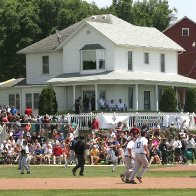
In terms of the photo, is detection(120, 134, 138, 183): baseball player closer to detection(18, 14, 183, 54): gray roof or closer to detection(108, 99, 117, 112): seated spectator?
detection(108, 99, 117, 112): seated spectator

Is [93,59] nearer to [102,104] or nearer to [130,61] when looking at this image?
[130,61]

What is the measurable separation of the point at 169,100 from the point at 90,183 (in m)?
30.8

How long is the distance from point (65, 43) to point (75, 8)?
21.8 m

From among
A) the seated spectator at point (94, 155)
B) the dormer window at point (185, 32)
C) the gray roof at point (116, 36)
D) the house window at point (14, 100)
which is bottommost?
the seated spectator at point (94, 155)

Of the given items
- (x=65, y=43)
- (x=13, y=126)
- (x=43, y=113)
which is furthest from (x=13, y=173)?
(x=65, y=43)

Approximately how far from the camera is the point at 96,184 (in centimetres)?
2884

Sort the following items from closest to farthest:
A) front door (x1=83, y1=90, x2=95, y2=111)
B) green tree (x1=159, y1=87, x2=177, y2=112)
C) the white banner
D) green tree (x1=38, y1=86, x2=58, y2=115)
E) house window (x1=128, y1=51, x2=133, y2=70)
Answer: the white banner < green tree (x1=38, y1=86, x2=58, y2=115) < green tree (x1=159, y1=87, x2=177, y2=112) < front door (x1=83, y1=90, x2=95, y2=111) < house window (x1=128, y1=51, x2=133, y2=70)

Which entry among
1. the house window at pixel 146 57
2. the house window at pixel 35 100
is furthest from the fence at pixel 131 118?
the house window at pixel 35 100

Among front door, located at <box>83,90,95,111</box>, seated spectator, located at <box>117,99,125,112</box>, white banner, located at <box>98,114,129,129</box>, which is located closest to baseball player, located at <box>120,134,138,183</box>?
white banner, located at <box>98,114,129,129</box>

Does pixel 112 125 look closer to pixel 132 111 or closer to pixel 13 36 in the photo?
pixel 132 111

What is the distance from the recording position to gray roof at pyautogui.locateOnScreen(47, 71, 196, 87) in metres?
59.2

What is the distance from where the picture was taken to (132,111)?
2297 inches

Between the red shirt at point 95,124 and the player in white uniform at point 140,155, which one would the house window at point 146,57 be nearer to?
the red shirt at point 95,124

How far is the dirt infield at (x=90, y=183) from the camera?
27531mm
